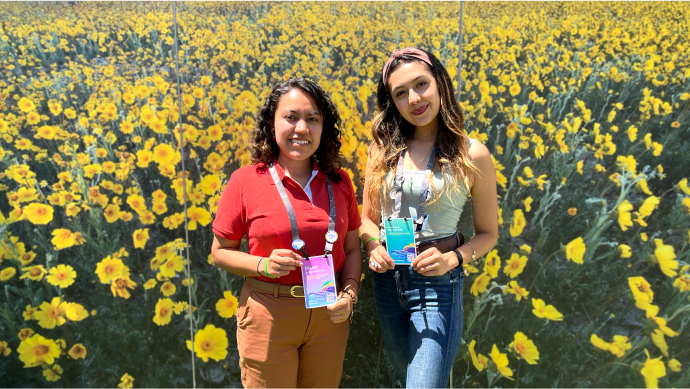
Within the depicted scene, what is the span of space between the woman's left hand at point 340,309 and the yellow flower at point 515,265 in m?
1.15

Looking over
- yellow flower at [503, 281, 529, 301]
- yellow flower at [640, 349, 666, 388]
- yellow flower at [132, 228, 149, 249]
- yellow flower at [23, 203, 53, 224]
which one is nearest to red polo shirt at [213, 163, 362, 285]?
yellow flower at [132, 228, 149, 249]

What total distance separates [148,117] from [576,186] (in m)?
2.42

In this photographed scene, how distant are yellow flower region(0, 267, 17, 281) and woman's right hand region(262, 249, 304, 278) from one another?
189 centimetres

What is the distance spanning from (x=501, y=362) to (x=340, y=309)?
1.31 meters

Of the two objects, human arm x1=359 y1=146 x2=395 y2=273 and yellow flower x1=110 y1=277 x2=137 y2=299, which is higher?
human arm x1=359 y1=146 x2=395 y2=273

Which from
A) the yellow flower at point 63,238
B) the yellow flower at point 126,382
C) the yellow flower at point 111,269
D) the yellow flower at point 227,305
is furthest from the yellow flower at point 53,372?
the yellow flower at point 227,305

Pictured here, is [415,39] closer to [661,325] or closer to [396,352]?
[396,352]

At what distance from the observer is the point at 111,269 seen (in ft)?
7.60

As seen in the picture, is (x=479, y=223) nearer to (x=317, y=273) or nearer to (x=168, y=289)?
(x=317, y=273)

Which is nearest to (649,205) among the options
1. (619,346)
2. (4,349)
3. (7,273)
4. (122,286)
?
(619,346)

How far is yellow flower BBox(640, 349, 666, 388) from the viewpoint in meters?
2.25

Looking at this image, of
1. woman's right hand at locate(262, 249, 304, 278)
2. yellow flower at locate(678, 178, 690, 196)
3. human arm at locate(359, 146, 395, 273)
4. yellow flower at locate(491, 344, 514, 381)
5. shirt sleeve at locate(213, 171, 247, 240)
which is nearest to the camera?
woman's right hand at locate(262, 249, 304, 278)

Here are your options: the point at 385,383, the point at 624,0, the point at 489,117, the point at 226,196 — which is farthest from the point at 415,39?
the point at 385,383

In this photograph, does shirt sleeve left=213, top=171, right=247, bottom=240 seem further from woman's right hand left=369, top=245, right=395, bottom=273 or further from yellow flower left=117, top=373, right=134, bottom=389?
yellow flower left=117, top=373, right=134, bottom=389
